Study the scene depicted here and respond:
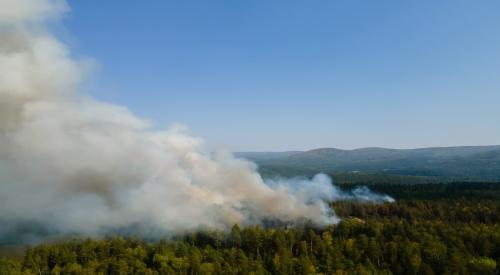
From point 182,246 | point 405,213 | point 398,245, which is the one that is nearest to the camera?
point 398,245

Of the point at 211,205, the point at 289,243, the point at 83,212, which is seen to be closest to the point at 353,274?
the point at 289,243

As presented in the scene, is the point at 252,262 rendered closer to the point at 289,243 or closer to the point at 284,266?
the point at 284,266

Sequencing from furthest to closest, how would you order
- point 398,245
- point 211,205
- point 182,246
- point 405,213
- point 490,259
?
point 405,213, point 211,205, point 182,246, point 398,245, point 490,259

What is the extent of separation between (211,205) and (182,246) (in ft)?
139

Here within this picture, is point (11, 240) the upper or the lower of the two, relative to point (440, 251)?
lower

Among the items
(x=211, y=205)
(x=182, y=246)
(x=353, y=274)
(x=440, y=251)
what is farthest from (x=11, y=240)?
(x=440, y=251)

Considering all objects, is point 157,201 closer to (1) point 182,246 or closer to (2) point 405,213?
(1) point 182,246

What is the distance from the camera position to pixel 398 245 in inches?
3770

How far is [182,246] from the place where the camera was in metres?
104

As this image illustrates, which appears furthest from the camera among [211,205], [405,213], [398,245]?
[405,213]

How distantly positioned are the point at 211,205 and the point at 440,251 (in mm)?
80144

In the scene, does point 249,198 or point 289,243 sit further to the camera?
point 249,198

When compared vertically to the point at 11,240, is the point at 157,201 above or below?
above

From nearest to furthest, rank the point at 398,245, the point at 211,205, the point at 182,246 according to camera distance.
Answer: the point at 398,245
the point at 182,246
the point at 211,205
